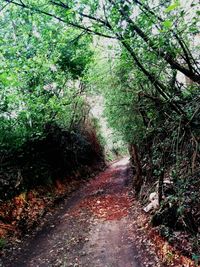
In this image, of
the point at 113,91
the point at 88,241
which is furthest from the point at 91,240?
the point at 113,91

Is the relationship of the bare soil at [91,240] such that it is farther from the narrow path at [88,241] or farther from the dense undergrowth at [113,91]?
the dense undergrowth at [113,91]

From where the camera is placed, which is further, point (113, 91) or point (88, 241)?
point (113, 91)

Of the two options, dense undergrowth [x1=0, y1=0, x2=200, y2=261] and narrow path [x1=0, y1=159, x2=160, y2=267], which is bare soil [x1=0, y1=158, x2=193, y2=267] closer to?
narrow path [x1=0, y1=159, x2=160, y2=267]

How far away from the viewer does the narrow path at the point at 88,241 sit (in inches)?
268

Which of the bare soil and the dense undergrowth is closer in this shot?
the dense undergrowth

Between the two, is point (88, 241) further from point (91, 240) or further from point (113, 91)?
point (113, 91)

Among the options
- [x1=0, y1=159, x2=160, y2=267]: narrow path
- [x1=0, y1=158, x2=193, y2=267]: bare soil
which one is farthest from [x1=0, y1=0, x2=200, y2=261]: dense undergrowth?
[x1=0, y1=159, x2=160, y2=267]: narrow path

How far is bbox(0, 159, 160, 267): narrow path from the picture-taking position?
268 inches

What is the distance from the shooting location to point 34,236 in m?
9.10

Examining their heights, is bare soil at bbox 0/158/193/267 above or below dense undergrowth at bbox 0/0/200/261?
below

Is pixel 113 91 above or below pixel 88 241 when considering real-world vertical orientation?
above

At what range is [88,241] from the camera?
318 inches

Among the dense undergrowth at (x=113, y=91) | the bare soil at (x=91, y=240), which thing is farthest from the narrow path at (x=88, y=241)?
the dense undergrowth at (x=113, y=91)

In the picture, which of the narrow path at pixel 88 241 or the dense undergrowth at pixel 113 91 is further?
the narrow path at pixel 88 241
